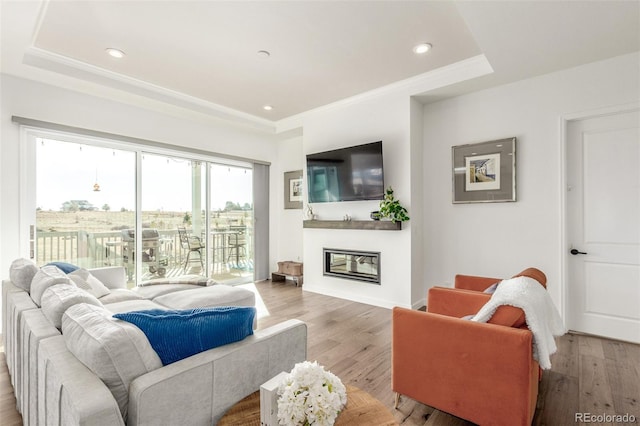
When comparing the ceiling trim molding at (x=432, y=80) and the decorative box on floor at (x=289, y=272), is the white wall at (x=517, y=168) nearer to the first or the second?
the ceiling trim molding at (x=432, y=80)

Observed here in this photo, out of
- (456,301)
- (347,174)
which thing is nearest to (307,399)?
(456,301)

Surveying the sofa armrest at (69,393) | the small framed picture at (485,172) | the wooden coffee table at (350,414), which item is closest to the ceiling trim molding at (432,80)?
the small framed picture at (485,172)

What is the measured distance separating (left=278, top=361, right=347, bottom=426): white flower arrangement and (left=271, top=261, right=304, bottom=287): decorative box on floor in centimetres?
448

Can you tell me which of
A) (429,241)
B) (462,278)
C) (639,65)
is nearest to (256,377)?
(462,278)

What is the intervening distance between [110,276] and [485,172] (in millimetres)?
4431

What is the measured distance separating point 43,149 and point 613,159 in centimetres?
602

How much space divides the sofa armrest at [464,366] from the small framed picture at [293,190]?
161 inches

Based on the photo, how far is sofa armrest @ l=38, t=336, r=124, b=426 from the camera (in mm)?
876

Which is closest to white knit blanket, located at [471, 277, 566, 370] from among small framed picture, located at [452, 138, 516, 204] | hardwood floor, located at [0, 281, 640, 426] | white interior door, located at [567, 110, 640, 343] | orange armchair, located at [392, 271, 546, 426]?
orange armchair, located at [392, 271, 546, 426]

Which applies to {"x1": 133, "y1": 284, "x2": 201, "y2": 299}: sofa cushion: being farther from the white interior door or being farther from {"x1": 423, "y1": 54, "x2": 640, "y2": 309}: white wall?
the white interior door

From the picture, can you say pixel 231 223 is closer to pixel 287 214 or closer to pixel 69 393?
pixel 287 214

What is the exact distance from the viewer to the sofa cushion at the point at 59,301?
1.49 metres

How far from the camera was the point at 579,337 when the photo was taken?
3170mm

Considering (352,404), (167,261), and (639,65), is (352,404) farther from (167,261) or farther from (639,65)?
(167,261)
